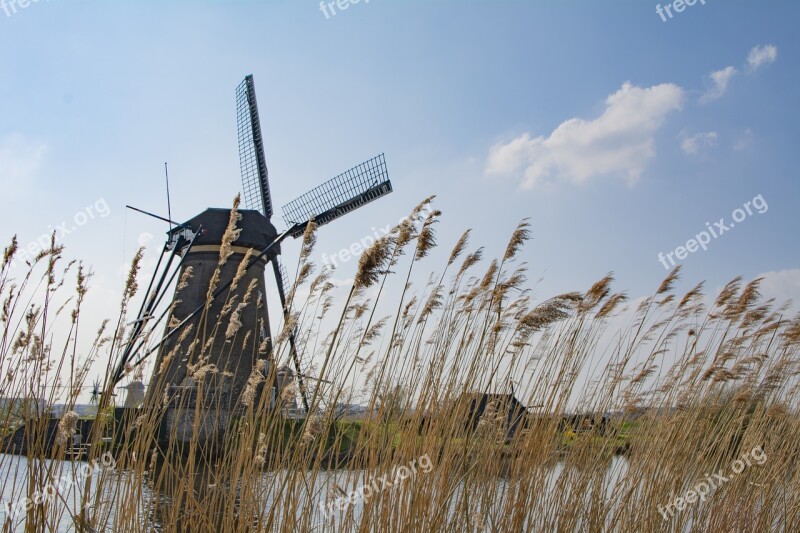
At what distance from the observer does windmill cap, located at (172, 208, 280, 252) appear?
672 inches

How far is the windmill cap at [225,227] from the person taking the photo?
1706 centimetres

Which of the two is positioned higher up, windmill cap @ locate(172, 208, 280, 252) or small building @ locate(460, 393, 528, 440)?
windmill cap @ locate(172, 208, 280, 252)

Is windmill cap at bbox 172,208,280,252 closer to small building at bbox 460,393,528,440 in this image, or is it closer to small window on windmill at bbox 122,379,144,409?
small window on windmill at bbox 122,379,144,409

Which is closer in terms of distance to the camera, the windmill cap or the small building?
the small building

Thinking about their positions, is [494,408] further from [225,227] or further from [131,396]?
[225,227]

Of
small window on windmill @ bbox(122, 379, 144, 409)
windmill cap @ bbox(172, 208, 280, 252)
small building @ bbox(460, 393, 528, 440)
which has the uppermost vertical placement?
windmill cap @ bbox(172, 208, 280, 252)

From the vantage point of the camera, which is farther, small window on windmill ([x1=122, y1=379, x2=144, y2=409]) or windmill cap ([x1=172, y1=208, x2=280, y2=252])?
windmill cap ([x1=172, y1=208, x2=280, y2=252])

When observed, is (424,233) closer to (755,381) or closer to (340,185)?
(755,381)

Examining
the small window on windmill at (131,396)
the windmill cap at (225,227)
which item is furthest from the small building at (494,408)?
the windmill cap at (225,227)

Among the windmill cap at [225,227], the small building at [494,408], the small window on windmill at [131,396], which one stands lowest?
the small window on windmill at [131,396]

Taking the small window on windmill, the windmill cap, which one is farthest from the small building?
the windmill cap

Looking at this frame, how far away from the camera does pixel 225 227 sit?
17625 millimetres

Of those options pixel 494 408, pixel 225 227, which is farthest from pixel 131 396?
pixel 225 227

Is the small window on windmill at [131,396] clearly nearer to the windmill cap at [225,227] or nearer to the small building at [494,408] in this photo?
the small building at [494,408]
